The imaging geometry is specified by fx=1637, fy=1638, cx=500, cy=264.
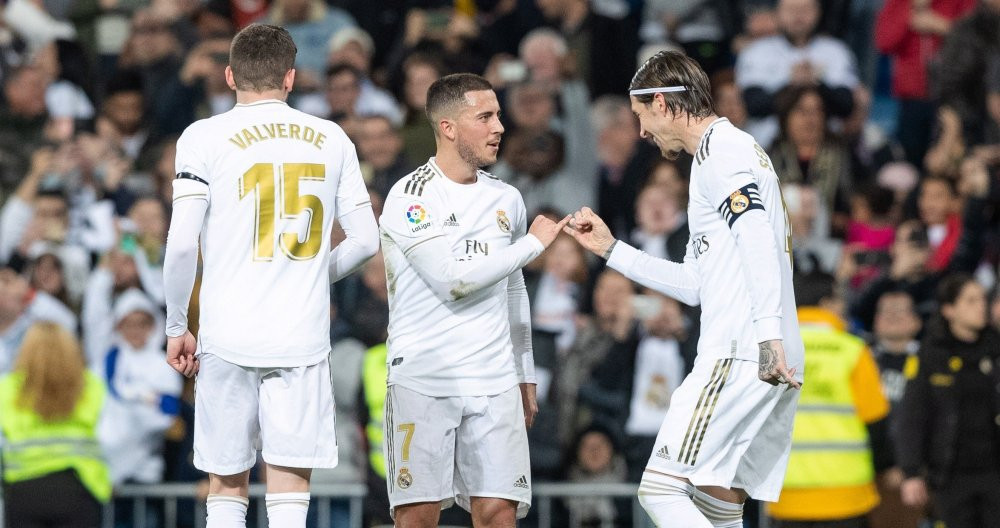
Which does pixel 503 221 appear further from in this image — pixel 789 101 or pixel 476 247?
pixel 789 101

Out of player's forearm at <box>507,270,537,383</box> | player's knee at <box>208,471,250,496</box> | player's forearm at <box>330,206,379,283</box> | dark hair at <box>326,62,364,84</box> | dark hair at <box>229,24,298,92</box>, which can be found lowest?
player's knee at <box>208,471,250,496</box>

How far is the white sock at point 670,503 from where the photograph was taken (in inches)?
265

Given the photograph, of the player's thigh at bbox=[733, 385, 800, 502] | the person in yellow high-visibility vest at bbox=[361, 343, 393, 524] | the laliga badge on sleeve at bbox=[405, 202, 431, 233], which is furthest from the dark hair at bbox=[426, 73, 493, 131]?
the person in yellow high-visibility vest at bbox=[361, 343, 393, 524]

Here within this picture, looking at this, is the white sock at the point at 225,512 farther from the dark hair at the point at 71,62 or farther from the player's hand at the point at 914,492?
the dark hair at the point at 71,62

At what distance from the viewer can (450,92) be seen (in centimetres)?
746

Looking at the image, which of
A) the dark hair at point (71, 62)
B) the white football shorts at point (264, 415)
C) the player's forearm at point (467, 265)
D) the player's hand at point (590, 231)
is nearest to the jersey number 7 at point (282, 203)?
the white football shorts at point (264, 415)

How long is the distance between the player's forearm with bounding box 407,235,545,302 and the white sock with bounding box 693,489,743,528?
49.5 inches

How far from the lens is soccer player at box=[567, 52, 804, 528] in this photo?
658cm

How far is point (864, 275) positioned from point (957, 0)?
3.48 metres

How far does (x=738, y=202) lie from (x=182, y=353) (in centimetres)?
238

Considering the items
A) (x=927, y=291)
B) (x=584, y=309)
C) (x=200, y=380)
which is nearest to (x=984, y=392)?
(x=927, y=291)

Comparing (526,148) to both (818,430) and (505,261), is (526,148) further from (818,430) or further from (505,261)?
(505,261)

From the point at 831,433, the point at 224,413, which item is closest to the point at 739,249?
the point at 224,413

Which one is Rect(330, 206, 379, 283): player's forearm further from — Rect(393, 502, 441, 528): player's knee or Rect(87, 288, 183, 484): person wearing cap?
Rect(87, 288, 183, 484): person wearing cap
